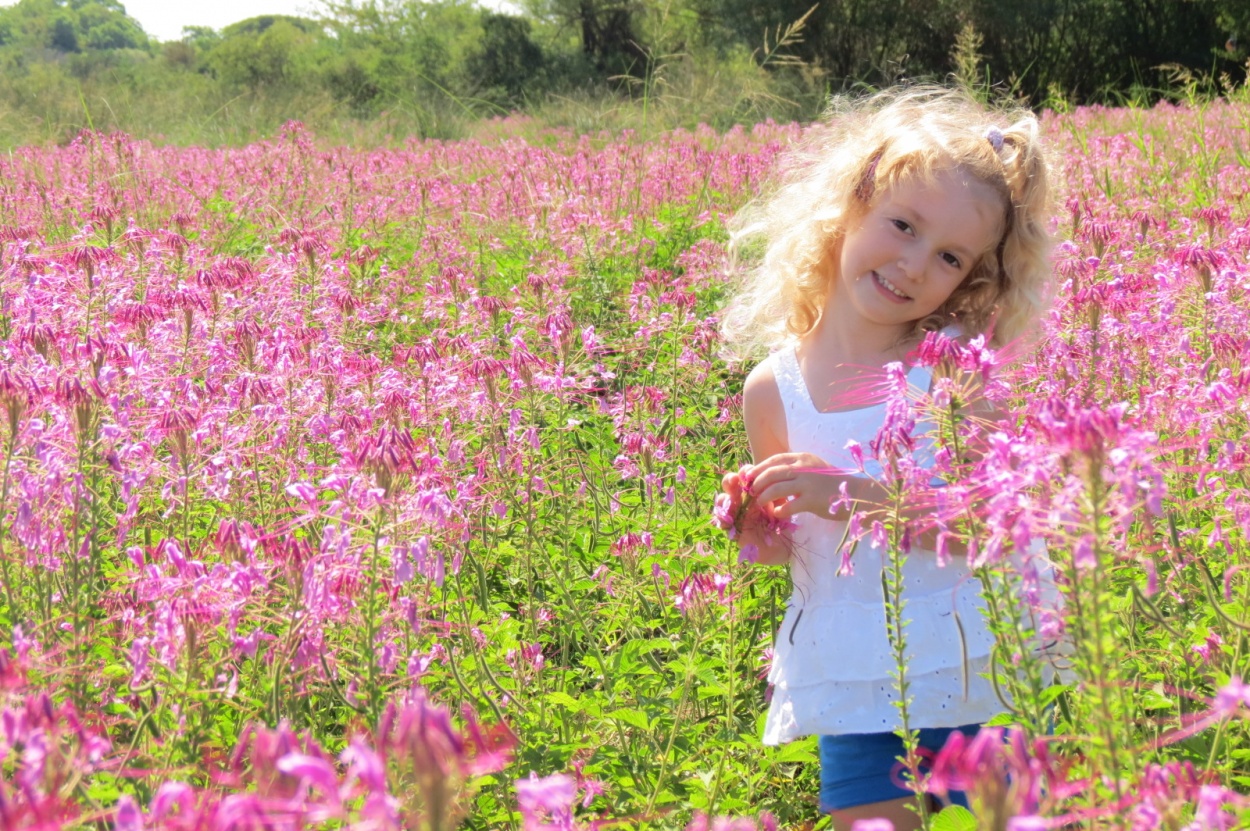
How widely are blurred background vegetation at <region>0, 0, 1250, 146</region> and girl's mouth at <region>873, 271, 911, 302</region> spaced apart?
10427mm

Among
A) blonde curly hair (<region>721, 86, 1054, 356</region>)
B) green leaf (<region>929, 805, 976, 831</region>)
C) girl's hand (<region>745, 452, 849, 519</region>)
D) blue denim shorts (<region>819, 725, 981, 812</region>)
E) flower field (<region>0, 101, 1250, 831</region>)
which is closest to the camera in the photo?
flower field (<region>0, 101, 1250, 831</region>)

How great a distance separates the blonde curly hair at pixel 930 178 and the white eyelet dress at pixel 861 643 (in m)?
0.31

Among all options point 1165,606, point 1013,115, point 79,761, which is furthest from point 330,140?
point 79,761

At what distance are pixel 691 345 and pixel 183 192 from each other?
17.0 feet

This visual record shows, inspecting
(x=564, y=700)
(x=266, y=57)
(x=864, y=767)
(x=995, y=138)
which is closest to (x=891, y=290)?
(x=995, y=138)

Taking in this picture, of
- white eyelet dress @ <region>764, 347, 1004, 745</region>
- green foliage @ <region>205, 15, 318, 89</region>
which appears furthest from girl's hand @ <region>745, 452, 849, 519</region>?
green foliage @ <region>205, 15, 318, 89</region>

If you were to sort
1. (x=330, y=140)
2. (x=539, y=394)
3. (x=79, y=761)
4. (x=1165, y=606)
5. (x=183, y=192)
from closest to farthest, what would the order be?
1. (x=79, y=761)
2. (x=1165, y=606)
3. (x=539, y=394)
4. (x=183, y=192)
5. (x=330, y=140)

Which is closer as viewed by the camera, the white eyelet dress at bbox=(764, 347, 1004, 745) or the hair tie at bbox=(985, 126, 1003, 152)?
the white eyelet dress at bbox=(764, 347, 1004, 745)

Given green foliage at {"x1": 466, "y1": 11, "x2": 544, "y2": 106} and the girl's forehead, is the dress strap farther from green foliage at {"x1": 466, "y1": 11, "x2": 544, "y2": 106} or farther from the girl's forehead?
green foliage at {"x1": 466, "y1": 11, "x2": 544, "y2": 106}

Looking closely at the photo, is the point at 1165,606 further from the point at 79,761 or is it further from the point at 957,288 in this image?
the point at 79,761

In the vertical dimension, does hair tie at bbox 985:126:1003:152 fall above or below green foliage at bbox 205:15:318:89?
below

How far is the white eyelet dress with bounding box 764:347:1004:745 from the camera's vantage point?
244 cm

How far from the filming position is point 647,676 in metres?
2.74

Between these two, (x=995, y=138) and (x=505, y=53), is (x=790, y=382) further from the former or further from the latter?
(x=505, y=53)
